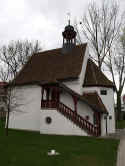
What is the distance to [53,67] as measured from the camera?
19.5 meters

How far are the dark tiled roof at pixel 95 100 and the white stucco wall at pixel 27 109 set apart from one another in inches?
216

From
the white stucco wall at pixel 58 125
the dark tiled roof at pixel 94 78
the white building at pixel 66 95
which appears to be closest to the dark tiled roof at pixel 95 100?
the white building at pixel 66 95

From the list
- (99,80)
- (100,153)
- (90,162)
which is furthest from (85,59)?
(90,162)

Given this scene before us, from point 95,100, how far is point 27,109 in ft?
25.6

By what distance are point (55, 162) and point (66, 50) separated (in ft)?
51.8

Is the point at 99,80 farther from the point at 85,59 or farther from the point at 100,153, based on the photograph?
the point at 100,153

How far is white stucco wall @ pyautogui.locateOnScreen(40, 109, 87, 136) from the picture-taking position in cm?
1435

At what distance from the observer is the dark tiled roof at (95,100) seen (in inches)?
608

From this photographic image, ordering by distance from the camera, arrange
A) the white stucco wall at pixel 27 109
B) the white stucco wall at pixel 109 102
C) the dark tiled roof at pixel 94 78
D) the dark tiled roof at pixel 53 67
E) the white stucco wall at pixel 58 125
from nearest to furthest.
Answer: the white stucco wall at pixel 58 125 < the white stucco wall at pixel 109 102 < the dark tiled roof at pixel 94 78 < the dark tiled roof at pixel 53 67 < the white stucco wall at pixel 27 109

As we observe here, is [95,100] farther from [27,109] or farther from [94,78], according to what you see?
[27,109]

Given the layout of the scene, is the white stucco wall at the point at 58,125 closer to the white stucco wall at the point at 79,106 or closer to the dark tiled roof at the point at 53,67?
the white stucco wall at the point at 79,106

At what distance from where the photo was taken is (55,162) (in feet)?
22.2

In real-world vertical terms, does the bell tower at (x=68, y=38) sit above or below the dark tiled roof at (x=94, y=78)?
above

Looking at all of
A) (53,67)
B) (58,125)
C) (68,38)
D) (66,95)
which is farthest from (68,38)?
(58,125)
